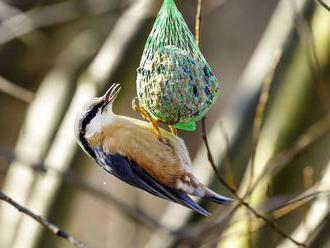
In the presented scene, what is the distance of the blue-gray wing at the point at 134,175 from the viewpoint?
3188 mm

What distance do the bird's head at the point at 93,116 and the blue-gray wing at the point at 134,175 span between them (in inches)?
3.8

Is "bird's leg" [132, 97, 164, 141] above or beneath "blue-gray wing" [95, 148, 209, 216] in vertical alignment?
above

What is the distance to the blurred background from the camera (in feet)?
14.4

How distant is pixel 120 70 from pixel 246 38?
169 inches

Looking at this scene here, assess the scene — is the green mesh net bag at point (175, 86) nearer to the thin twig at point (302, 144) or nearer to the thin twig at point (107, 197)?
the thin twig at point (302, 144)

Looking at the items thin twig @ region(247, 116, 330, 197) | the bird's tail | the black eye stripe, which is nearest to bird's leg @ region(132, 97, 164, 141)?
the black eye stripe

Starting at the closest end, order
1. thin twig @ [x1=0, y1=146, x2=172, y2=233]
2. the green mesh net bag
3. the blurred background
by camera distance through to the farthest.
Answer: the green mesh net bag < thin twig @ [x1=0, y1=146, x2=172, y2=233] < the blurred background

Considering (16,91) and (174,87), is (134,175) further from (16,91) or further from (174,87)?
(16,91)

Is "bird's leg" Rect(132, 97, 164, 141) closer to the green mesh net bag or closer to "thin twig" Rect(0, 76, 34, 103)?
the green mesh net bag

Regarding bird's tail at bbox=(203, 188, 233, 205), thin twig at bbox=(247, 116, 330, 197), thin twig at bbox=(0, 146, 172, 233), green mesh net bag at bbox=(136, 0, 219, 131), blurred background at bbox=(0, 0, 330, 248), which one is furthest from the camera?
blurred background at bbox=(0, 0, 330, 248)

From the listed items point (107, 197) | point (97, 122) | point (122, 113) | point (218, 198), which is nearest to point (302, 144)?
point (107, 197)

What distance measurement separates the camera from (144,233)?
8141 millimetres

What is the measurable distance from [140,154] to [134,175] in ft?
0.27

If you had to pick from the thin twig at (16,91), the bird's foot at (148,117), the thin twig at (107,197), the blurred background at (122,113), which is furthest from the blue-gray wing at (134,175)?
the thin twig at (16,91)
